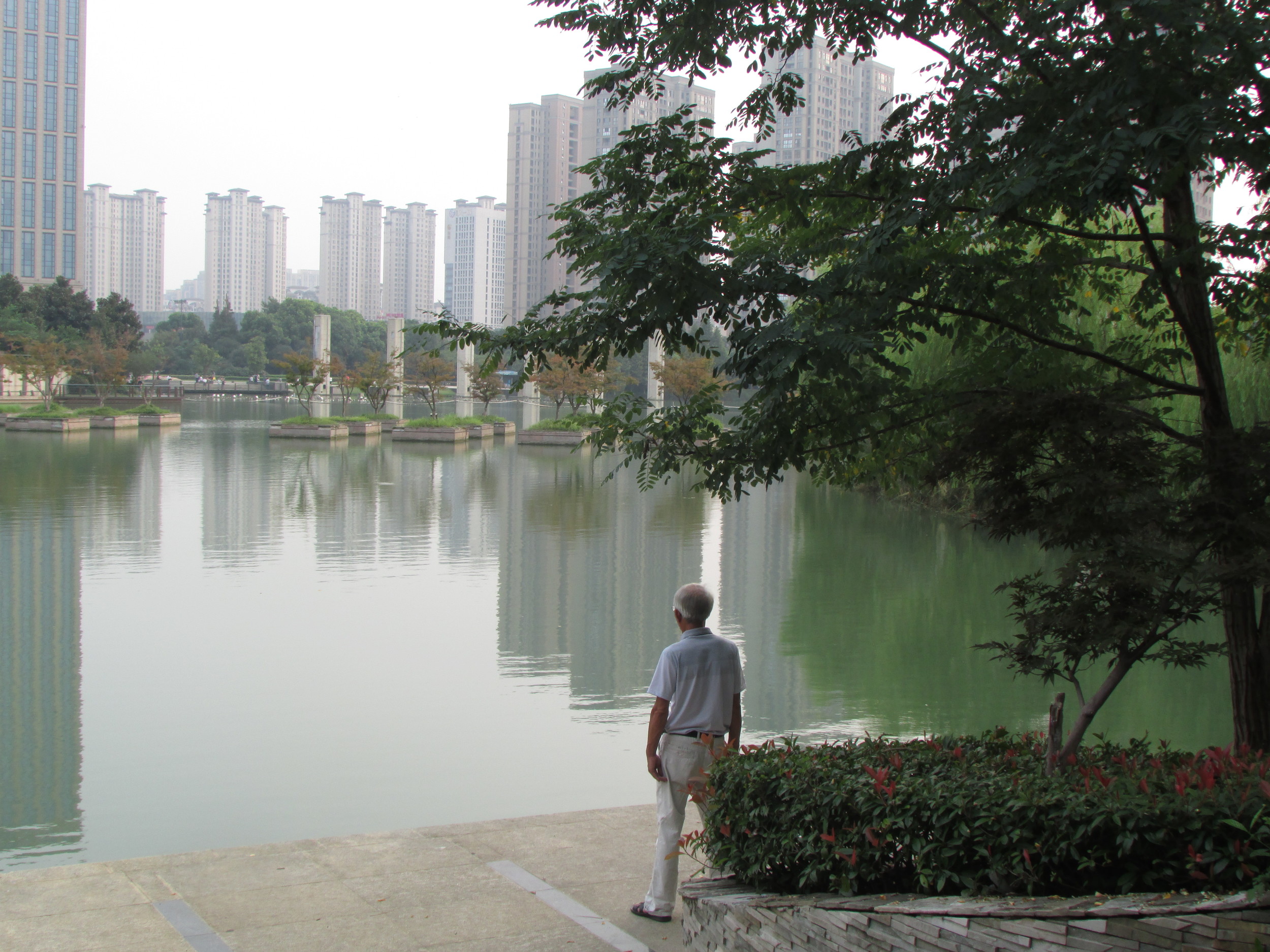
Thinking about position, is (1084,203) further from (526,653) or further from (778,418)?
(526,653)

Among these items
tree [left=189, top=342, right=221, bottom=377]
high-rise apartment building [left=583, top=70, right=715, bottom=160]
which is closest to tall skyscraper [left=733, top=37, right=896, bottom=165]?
high-rise apartment building [left=583, top=70, right=715, bottom=160]

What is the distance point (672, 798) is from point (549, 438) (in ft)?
126

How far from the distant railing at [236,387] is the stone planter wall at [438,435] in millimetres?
45259

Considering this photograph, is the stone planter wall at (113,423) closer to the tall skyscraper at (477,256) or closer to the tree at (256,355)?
the tree at (256,355)

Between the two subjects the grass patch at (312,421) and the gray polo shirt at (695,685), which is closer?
the gray polo shirt at (695,685)

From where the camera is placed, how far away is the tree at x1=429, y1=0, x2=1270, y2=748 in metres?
3.83

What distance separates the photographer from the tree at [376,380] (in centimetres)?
4644

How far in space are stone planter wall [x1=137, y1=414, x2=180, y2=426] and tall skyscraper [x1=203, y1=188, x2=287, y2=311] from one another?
484 feet

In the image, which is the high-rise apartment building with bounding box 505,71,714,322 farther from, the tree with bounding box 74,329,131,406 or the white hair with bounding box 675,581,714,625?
the white hair with bounding box 675,581,714,625

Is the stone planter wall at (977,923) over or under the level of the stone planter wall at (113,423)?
under

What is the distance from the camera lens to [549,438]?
4272 cm

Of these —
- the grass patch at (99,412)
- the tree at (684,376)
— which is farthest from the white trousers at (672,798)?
Answer: the grass patch at (99,412)

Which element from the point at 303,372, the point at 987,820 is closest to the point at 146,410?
the point at 303,372

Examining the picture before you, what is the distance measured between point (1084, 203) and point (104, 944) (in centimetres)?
435
